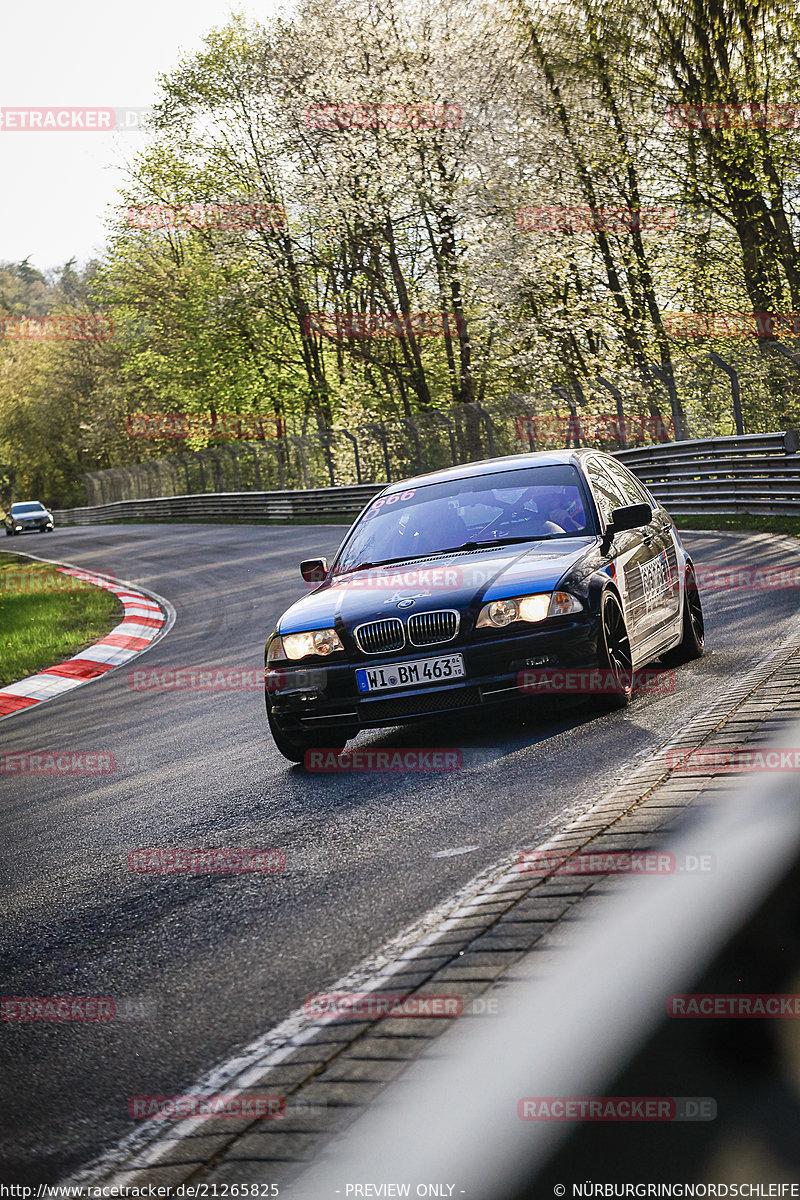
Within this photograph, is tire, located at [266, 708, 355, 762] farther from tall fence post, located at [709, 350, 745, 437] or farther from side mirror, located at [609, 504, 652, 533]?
tall fence post, located at [709, 350, 745, 437]

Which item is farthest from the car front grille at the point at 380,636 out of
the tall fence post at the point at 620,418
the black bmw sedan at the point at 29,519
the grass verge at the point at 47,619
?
the black bmw sedan at the point at 29,519

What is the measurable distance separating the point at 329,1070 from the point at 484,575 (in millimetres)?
3877

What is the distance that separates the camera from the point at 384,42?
3444 cm

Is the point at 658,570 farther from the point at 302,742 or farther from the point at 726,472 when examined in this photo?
the point at 726,472

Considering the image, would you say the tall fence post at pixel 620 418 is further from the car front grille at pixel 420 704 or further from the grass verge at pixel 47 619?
the car front grille at pixel 420 704

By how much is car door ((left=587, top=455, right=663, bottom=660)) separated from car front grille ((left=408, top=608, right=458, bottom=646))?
44.5 inches

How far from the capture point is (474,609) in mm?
6258

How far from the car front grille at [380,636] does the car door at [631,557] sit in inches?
52.6

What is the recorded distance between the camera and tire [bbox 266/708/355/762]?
662cm

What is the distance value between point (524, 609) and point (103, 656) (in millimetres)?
9590

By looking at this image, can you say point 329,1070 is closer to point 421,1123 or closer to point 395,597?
point 421,1123

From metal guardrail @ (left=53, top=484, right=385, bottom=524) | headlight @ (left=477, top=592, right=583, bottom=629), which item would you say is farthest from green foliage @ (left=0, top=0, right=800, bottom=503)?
headlight @ (left=477, top=592, right=583, bottom=629)

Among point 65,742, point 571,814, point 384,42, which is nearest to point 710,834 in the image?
point 571,814

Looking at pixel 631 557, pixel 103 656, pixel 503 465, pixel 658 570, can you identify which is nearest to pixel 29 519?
pixel 103 656
